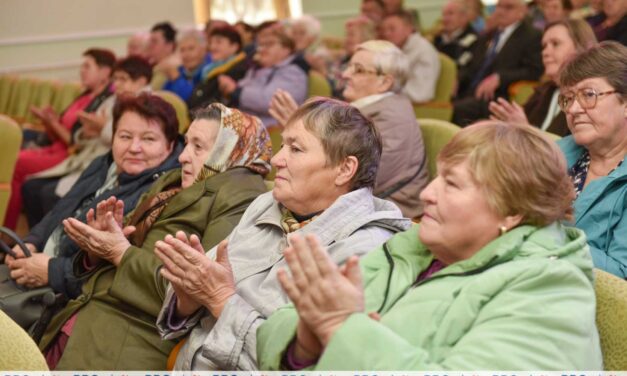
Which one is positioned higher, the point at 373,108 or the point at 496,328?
the point at 496,328

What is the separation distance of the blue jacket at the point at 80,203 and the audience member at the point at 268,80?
6.00ft

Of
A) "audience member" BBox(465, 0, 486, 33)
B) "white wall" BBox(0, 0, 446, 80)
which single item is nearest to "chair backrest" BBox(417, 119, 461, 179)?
"audience member" BBox(465, 0, 486, 33)

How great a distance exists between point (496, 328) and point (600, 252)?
97 cm

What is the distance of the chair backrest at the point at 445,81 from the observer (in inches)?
230

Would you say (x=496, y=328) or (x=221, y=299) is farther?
(x=221, y=299)

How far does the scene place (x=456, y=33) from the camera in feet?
23.0

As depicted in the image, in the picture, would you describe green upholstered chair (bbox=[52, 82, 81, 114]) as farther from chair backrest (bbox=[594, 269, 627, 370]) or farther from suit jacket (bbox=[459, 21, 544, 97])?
chair backrest (bbox=[594, 269, 627, 370])

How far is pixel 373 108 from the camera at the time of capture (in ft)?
12.2

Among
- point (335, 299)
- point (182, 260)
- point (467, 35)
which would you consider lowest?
point (467, 35)

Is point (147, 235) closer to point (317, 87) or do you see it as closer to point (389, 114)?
point (389, 114)

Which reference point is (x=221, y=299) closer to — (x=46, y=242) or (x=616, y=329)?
(x=616, y=329)

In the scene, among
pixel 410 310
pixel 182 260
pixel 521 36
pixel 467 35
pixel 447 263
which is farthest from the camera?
pixel 467 35

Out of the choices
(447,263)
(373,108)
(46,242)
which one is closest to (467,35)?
(373,108)

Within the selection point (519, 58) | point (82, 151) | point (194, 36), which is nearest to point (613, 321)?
point (82, 151)
